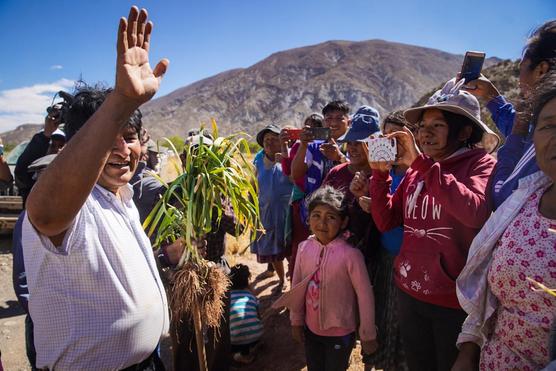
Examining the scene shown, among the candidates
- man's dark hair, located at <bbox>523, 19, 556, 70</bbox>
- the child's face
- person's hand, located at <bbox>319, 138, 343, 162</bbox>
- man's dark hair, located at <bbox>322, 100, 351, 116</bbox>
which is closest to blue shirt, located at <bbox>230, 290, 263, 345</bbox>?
the child's face

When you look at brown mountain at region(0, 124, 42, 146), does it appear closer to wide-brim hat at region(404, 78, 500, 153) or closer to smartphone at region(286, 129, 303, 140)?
smartphone at region(286, 129, 303, 140)

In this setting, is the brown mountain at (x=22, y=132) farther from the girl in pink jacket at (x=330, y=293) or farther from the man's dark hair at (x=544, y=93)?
the man's dark hair at (x=544, y=93)

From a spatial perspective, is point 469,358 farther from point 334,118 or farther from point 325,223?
point 334,118

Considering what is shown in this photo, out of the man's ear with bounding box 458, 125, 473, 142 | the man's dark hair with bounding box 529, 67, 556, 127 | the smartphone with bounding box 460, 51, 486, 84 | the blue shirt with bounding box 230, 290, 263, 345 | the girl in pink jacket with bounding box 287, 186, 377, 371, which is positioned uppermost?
the smartphone with bounding box 460, 51, 486, 84

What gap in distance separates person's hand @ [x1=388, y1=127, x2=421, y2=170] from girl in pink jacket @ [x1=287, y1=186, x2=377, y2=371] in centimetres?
51

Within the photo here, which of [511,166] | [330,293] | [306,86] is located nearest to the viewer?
[511,166]

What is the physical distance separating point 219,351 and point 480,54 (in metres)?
2.85

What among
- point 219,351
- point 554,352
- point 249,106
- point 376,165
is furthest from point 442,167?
point 249,106

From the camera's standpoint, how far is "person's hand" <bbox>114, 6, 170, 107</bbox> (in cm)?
95

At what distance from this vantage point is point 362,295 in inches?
85.0

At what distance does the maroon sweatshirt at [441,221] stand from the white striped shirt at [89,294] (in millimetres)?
1422

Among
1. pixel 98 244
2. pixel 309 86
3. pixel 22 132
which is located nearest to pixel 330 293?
pixel 98 244

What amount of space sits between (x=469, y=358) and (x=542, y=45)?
5.08ft

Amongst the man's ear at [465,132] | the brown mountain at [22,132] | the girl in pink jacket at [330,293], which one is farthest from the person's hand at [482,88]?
the brown mountain at [22,132]
